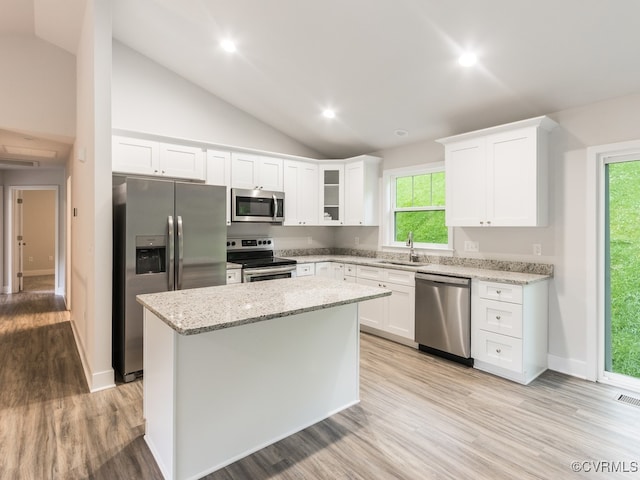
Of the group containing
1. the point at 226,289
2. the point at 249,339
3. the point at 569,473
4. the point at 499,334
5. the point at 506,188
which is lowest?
the point at 569,473

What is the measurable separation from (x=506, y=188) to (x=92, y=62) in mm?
3866

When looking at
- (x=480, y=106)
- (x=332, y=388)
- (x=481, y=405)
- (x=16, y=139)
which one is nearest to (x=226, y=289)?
(x=332, y=388)

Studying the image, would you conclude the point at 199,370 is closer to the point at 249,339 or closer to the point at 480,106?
the point at 249,339

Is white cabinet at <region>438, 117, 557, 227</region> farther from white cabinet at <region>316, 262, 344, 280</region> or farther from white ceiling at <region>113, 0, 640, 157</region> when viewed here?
white cabinet at <region>316, 262, 344, 280</region>

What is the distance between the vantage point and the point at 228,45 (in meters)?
3.59

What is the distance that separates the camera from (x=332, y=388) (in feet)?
8.44

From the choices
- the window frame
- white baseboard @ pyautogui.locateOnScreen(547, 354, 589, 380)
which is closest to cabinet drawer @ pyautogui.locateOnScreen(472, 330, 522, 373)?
white baseboard @ pyautogui.locateOnScreen(547, 354, 589, 380)

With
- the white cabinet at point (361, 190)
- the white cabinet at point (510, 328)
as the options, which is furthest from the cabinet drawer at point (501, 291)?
the white cabinet at point (361, 190)

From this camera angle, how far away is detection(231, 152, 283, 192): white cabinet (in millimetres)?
4480

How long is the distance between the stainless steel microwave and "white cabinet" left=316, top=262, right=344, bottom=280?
32.8 inches

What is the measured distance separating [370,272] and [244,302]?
2593mm

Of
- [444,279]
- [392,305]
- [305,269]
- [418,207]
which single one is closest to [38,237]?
[305,269]

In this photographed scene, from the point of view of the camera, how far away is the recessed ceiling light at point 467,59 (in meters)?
2.92

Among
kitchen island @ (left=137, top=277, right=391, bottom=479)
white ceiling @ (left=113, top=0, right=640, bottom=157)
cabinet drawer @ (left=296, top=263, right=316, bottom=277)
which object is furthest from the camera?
cabinet drawer @ (left=296, top=263, right=316, bottom=277)
